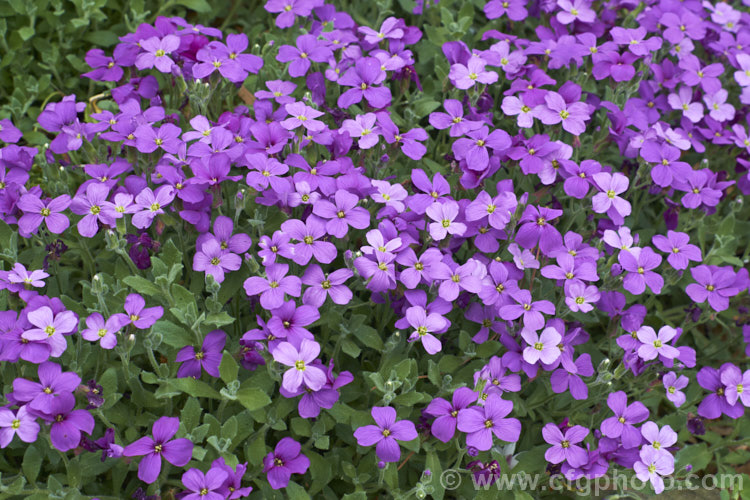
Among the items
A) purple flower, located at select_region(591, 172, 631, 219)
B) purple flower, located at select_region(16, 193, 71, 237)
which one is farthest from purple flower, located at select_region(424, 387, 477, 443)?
purple flower, located at select_region(16, 193, 71, 237)

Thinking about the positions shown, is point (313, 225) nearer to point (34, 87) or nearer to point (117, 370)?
point (117, 370)

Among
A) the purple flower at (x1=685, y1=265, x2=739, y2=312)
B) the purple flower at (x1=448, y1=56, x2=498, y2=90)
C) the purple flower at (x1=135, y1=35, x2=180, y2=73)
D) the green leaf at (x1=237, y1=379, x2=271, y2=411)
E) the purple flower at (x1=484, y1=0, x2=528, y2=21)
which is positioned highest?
the purple flower at (x1=484, y1=0, x2=528, y2=21)

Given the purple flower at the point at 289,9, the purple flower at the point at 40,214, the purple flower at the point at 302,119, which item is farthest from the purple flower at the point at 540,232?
the purple flower at the point at 40,214

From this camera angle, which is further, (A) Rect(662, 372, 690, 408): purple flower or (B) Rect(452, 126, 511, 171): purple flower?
(B) Rect(452, 126, 511, 171): purple flower

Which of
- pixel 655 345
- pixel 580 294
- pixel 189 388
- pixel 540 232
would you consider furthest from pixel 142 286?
pixel 655 345

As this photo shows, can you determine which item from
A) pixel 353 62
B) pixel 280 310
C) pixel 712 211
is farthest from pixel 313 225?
pixel 712 211

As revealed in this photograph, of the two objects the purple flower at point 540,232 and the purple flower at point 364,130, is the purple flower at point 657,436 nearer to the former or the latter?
the purple flower at point 540,232

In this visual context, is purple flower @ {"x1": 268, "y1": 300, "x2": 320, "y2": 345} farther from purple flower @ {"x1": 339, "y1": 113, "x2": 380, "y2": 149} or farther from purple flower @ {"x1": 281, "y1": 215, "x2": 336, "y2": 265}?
purple flower @ {"x1": 339, "y1": 113, "x2": 380, "y2": 149}
